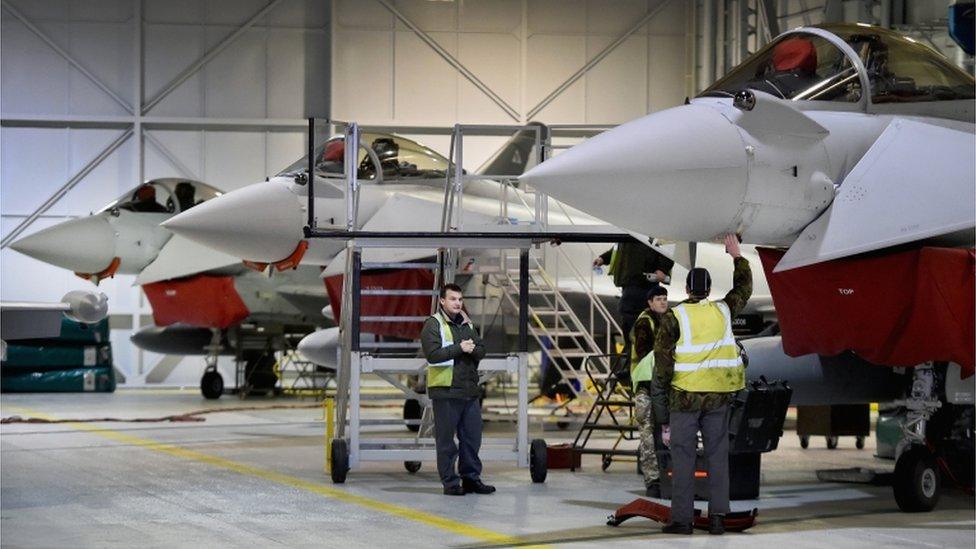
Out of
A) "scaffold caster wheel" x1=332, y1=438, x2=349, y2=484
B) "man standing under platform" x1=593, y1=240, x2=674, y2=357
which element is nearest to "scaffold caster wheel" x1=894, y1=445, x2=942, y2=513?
"man standing under platform" x1=593, y1=240, x2=674, y2=357

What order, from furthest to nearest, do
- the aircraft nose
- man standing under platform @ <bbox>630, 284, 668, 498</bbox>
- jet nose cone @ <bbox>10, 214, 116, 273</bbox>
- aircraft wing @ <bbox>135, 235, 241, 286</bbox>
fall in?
aircraft wing @ <bbox>135, 235, 241, 286</bbox> → jet nose cone @ <bbox>10, 214, 116, 273</bbox> → man standing under platform @ <bbox>630, 284, 668, 498</bbox> → the aircraft nose

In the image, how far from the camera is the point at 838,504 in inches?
393

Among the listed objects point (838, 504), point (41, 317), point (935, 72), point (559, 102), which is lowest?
point (838, 504)

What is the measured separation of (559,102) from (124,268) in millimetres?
11207

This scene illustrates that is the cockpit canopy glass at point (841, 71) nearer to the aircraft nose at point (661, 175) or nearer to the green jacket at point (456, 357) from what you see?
the aircraft nose at point (661, 175)

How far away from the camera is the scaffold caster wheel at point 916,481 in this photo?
9453mm

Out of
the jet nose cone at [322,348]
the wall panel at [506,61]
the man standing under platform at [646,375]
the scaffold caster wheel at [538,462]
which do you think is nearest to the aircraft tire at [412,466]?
the scaffold caster wheel at [538,462]

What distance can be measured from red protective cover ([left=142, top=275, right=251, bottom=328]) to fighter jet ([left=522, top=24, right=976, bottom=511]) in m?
13.0

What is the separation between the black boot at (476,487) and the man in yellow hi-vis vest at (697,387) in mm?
2169

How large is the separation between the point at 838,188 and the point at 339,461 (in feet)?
14.1

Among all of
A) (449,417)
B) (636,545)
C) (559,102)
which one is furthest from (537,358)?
(636,545)

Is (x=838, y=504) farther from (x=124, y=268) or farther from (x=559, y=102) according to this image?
(x=559, y=102)

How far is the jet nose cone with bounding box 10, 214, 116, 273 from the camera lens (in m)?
20.6

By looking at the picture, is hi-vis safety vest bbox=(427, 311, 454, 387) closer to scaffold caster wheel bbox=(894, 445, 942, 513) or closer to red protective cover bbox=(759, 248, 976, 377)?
red protective cover bbox=(759, 248, 976, 377)
